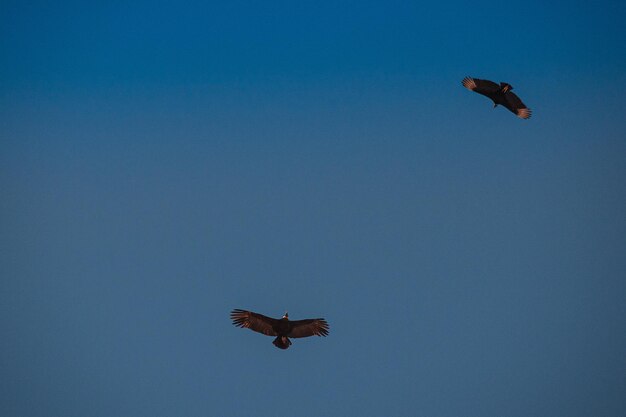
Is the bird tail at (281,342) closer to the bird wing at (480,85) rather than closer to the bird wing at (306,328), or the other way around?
the bird wing at (306,328)

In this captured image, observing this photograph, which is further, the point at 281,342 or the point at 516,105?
the point at 516,105

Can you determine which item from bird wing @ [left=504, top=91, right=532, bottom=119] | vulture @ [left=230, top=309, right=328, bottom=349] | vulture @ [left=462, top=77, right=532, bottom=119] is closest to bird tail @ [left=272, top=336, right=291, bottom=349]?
vulture @ [left=230, top=309, right=328, bottom=349]

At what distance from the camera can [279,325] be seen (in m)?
35.7

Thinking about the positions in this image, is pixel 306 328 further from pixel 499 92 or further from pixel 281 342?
pixel 499 92

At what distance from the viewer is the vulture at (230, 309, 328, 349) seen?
117ft

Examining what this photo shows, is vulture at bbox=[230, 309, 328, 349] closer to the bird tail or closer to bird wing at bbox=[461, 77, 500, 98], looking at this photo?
the bird tail

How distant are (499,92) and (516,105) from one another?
116 centimetres

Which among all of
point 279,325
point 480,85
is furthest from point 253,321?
point 480,85

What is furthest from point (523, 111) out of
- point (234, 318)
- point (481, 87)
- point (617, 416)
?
point (617, 416)

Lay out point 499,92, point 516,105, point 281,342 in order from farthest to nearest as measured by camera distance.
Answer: point 516,105 < point 499,92 < point 281,342

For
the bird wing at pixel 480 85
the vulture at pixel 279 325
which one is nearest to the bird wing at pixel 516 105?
the bird wing at pixel 480 85

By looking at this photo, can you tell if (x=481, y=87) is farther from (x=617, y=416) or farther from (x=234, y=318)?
(x=617, y=416)

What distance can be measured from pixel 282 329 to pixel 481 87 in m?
13.4

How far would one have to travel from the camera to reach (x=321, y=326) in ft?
118
